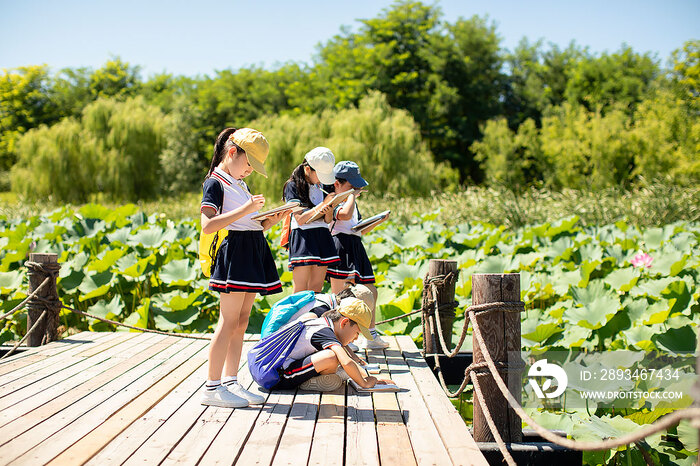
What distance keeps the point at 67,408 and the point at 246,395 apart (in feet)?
2.94

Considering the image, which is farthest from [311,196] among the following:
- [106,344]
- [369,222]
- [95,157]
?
[95,157]

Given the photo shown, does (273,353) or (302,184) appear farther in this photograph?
(302,184)

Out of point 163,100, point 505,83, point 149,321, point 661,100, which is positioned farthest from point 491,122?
point 149,321

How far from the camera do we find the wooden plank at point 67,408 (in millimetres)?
2672

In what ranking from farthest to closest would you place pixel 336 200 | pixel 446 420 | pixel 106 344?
1. pixel 106 344
2. pixel 336 200
3. pixel 446 420

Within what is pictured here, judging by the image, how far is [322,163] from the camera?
400cm

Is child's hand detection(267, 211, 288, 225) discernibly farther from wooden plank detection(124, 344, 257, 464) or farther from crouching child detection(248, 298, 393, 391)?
wooden plank detection(124, 344, 257, 464)

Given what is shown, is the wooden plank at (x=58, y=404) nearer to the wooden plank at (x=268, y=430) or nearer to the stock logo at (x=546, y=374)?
the wooden plank at (x=268, y=430)

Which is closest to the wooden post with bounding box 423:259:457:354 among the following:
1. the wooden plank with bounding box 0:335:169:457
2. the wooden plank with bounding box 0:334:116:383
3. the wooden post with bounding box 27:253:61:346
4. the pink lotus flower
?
the wooden plank with bounding box 0:335:169:457

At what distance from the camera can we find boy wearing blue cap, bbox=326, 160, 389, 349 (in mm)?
4262

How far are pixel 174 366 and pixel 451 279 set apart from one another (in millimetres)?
2055

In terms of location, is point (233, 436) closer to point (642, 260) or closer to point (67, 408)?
point (67, 408)

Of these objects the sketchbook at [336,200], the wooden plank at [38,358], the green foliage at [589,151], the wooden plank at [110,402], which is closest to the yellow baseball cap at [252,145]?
the sketchbook at [336,200]

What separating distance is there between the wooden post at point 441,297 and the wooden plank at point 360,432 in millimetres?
1330
